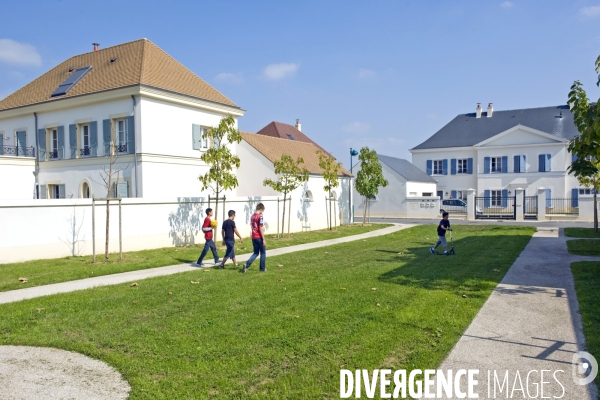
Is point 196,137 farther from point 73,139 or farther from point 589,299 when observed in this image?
point 589,299

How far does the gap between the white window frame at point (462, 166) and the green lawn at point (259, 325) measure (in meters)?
40.2

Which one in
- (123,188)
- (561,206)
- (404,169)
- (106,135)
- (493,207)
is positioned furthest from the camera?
(404,169)

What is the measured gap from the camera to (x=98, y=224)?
50.3 ft

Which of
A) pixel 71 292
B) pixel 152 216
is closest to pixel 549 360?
pixel 71 292

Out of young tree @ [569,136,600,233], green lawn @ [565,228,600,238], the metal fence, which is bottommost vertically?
green lawn @ [565,228,600,238]

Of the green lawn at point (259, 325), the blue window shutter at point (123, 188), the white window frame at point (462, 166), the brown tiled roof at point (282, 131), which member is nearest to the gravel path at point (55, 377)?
the green lawn at point (259, 325)

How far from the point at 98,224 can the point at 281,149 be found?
50.5 ft

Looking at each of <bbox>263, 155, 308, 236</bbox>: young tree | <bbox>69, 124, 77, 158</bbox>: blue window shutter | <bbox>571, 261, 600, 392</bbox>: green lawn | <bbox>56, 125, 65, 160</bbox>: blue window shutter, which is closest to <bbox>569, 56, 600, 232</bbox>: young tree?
<bbox>571, 261, 600, 392</bbox>: green lawn

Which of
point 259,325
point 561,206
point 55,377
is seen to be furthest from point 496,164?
point 55,377

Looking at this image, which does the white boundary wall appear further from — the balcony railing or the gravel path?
the balcony railing

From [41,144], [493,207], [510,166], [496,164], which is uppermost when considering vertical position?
[496,164]

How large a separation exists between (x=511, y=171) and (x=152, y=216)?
3967cm

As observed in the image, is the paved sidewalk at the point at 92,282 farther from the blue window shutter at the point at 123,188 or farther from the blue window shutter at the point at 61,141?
the blue window shutter at the point at 61,141

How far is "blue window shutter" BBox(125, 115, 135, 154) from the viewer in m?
21.5
